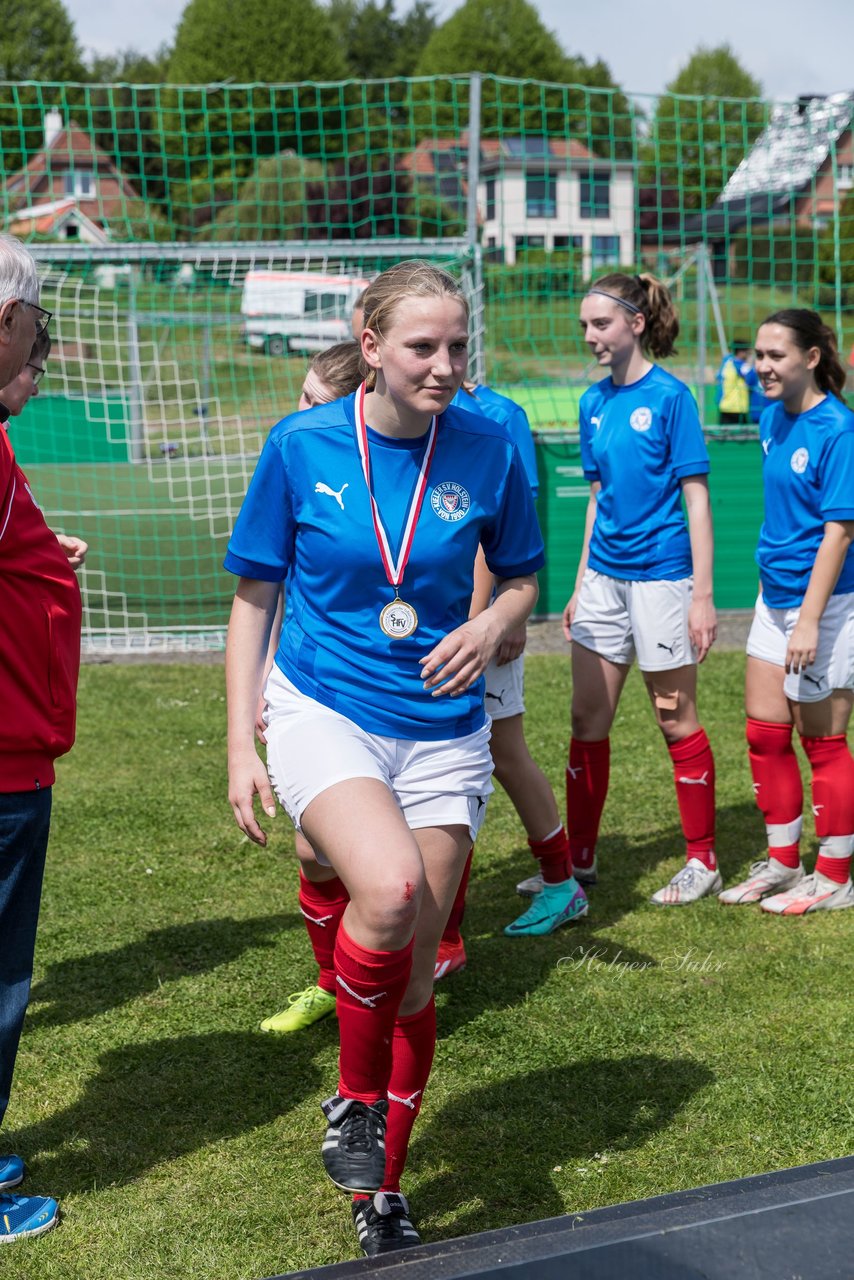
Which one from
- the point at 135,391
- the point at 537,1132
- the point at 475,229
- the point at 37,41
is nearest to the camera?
the point at 537,1132

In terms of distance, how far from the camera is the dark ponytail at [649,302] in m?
4.86

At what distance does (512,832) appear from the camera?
585cm

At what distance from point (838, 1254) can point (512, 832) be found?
14.9ft

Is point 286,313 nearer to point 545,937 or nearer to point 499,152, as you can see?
point 499,152

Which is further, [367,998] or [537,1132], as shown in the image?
[537,1132]

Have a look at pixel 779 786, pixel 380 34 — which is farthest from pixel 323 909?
pixel 380 34

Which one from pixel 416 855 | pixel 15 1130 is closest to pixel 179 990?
pixel 15 1130

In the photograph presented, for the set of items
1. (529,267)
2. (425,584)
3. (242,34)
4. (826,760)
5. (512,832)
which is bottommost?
(512,832)

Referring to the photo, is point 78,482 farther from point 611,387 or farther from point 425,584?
point 425,584

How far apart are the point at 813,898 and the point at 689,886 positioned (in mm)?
447

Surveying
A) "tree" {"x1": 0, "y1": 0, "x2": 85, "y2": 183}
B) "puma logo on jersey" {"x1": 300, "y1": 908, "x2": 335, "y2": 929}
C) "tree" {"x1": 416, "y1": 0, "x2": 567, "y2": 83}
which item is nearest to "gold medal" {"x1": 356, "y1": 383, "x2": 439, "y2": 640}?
"puma logo on jersey" {"x1": 300, "y1": 908, "x2": 335, "y2": 929}

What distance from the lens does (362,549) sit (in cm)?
280

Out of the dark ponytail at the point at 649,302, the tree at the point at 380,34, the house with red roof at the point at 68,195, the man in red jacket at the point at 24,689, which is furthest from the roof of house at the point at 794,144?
the tree at the point at 380,34

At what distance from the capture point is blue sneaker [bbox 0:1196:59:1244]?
293 centimetres
